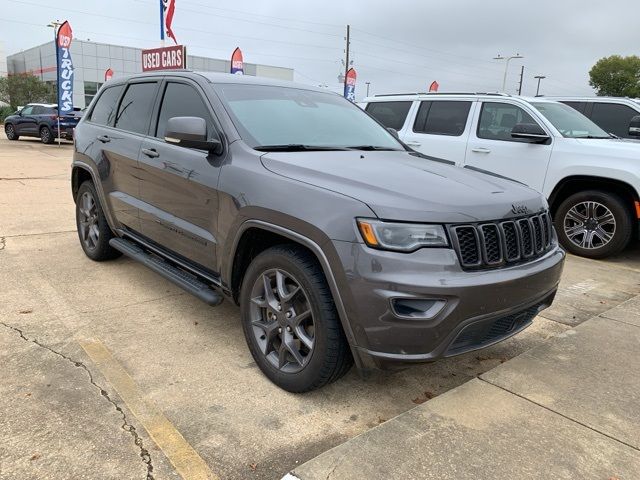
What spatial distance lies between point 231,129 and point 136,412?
69.9 inches

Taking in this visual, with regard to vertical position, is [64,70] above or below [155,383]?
above

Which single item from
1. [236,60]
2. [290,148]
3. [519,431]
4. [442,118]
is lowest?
[519,431]

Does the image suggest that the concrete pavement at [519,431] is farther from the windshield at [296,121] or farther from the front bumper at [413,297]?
the windshield at [296,121]

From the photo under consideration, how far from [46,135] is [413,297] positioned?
23.0 m

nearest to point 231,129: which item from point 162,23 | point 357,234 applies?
point 357,234

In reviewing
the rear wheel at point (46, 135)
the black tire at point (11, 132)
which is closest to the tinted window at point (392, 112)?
the rear wheel at point (46, 135)

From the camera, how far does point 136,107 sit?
14.9ft

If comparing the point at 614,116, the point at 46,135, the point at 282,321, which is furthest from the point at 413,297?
the point at 46,135

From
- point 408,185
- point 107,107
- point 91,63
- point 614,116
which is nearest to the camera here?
point 408,185

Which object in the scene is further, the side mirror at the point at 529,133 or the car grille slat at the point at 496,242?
the side mirror at the point at 529,133

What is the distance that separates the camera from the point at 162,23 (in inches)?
699

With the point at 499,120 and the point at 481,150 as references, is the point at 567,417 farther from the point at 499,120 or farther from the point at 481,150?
the point at 499,120

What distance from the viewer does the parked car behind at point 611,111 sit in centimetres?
850

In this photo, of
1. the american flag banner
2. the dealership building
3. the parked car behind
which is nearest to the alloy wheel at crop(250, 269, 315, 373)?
the parked car behind
